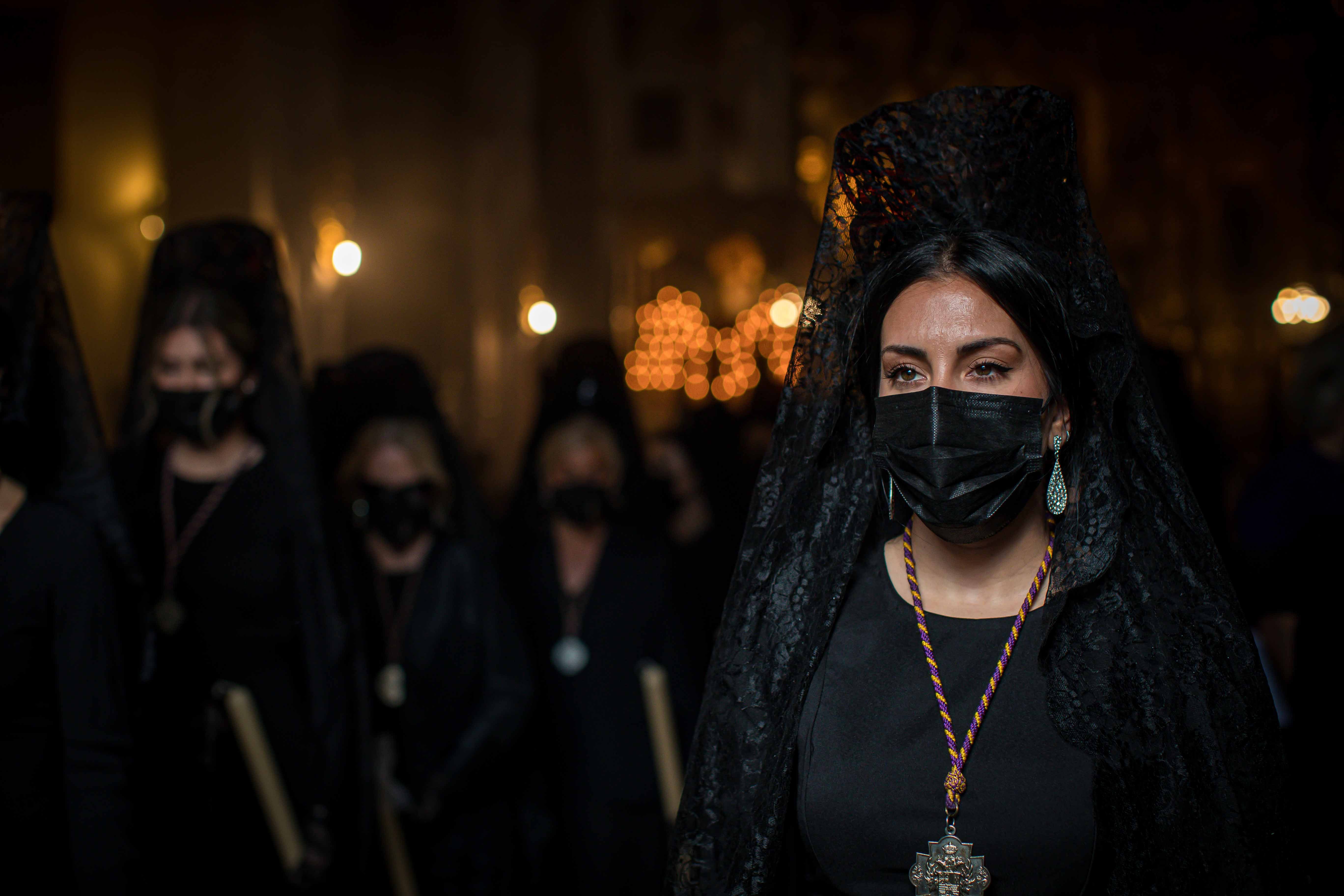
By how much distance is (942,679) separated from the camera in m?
1.74

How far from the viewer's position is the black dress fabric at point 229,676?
121 inches

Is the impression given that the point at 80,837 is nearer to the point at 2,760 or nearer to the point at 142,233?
the point at 2,760

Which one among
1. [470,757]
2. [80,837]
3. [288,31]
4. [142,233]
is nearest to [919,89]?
[288,31]

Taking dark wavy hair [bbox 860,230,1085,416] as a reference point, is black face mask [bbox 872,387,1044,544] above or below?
below

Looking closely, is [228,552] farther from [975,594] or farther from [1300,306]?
[1300,306]

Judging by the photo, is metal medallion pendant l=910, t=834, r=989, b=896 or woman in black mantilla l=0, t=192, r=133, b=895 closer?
metal medallion pendant l=910, t=834, r=989, b=896

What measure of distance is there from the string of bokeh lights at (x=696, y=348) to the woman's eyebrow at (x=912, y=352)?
8858mm

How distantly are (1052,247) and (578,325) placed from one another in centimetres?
1059

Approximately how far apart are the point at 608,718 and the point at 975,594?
231 cm

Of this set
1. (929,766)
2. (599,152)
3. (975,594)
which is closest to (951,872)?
(929,766)

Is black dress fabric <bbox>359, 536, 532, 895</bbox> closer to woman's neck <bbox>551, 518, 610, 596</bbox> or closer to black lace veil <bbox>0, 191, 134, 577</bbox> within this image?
woman's neck <bbox>551, 518, 610, 596</bbox>

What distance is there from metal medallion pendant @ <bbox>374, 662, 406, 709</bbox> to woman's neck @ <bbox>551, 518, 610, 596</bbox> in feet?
2.27

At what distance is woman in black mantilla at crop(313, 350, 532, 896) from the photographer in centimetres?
354

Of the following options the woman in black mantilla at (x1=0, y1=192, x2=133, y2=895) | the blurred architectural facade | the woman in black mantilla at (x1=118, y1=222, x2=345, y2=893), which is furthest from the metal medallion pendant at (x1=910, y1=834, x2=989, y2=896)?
the woman in black mantilla at (x1=118, y1=222, x2=345, y2=893)
